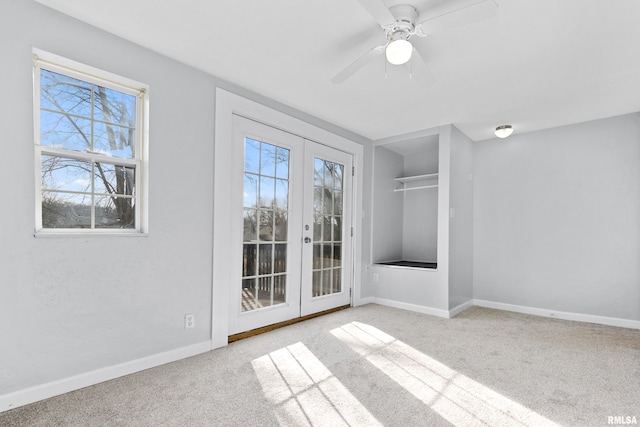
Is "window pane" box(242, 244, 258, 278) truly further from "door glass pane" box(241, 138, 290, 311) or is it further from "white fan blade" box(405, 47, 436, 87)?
"white fan blade" box(405, 47, 436, 87)

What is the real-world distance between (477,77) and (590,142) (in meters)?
2.21

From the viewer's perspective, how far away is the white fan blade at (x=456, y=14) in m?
1.68

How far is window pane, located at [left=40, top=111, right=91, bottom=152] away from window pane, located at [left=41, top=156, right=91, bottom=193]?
95 mm

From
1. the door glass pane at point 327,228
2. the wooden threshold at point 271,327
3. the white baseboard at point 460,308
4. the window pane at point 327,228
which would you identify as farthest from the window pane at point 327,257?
the white baseboard at point 460,308

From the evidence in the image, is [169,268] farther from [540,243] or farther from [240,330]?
[540,243]

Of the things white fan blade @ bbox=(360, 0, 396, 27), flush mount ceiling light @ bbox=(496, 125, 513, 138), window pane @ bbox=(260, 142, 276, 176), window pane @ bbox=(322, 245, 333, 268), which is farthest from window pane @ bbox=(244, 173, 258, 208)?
flush mount ceiling light @ bbox=(496, 125, 513, 138)

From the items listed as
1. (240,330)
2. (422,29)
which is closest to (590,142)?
(422,29)

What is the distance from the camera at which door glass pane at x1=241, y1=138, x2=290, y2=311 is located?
3.23 meters

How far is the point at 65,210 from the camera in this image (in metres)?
2.15

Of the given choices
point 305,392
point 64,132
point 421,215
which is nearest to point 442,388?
point 305,392

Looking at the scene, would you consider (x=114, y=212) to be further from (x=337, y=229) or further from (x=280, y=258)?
(x=337, y=229)

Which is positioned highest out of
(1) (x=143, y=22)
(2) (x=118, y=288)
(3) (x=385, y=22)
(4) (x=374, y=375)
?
(1) (x=143, y=22)

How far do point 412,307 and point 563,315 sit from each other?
1823 mm

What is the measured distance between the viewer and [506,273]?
4488mm
